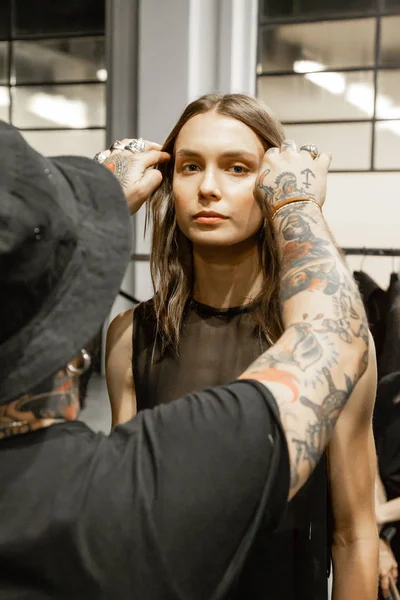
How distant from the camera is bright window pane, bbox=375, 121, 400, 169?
244 cm

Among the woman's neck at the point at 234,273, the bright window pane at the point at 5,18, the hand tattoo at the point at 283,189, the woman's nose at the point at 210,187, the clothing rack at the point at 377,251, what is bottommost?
the clothing rack at the point at 377,251

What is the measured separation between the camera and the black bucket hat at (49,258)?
0.53 m

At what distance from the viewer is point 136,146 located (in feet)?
3.82

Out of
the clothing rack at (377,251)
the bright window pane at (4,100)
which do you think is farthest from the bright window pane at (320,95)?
the bright window pane at (4,100)

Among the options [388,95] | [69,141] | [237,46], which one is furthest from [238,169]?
[69,141]

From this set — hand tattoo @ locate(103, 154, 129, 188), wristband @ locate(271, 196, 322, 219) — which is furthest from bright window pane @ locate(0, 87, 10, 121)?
wristband @ locate(271, 196, 322, 219)

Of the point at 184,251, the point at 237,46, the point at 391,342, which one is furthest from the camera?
the point at 237,46

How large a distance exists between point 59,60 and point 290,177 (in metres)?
2.25

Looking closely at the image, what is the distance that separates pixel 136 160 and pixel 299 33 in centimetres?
174

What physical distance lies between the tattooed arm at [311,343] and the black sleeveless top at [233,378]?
382 millimetres

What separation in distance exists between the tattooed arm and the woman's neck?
37 cm

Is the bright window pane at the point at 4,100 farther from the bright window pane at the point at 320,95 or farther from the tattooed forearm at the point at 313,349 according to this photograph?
the tattooed forearm at the point at 313,349

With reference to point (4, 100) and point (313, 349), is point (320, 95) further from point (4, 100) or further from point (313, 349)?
point (313, 349)

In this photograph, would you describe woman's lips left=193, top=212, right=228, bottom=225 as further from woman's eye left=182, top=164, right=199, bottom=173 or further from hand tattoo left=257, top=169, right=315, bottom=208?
hand tattoo left=257, top=169, right=315, bottom=208
